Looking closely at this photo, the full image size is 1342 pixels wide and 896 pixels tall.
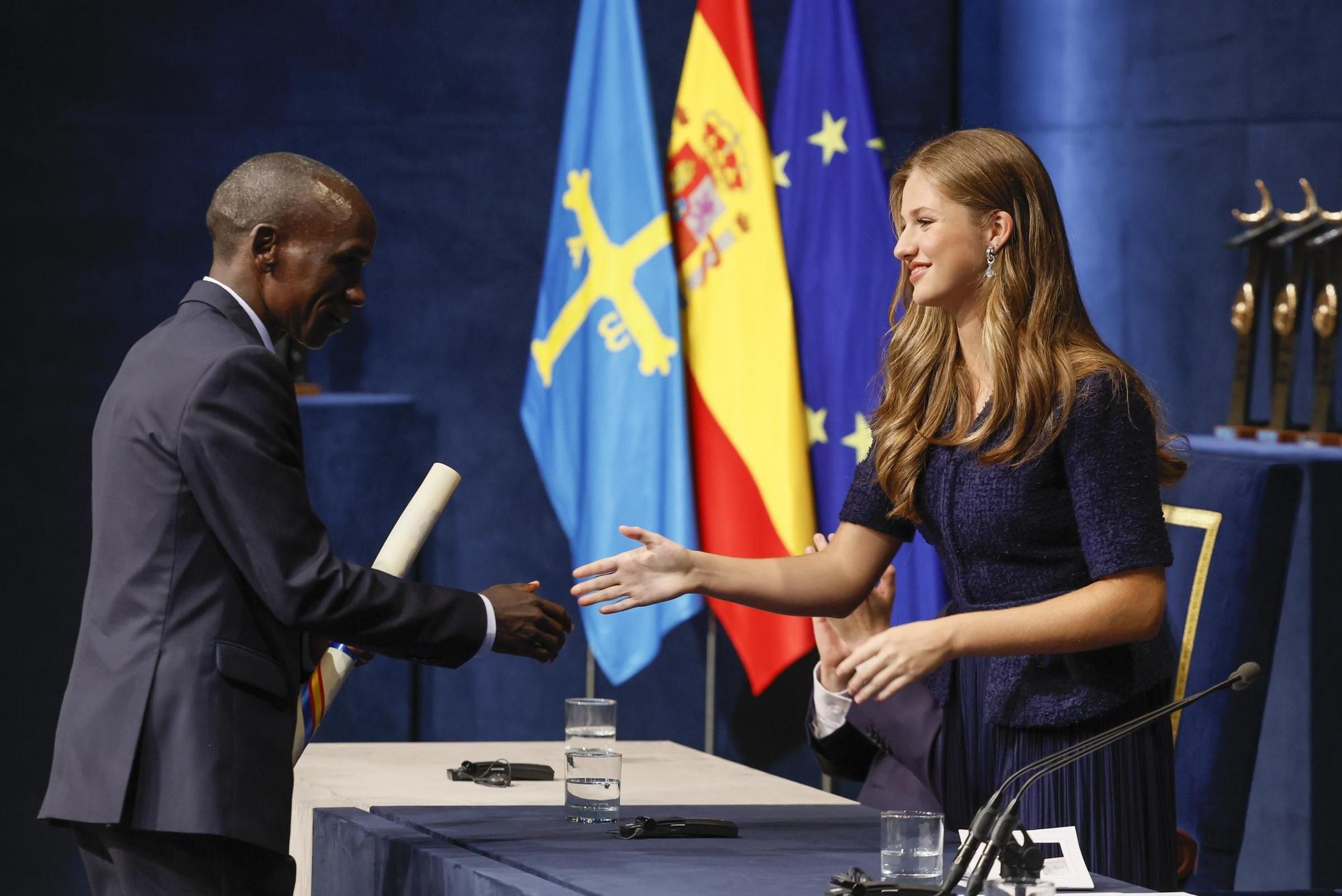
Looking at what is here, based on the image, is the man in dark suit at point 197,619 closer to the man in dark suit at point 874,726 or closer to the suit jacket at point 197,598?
the suit jacket at point 197,598

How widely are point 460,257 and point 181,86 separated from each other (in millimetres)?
880

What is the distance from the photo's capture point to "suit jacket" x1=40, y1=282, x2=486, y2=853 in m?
1.96

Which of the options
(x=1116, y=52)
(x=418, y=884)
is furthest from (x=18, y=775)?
(x=1116, y=52)

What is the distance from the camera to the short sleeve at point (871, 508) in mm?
2709

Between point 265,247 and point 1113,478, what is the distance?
1.15m

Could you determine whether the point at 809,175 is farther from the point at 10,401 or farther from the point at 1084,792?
the point at 1084,792

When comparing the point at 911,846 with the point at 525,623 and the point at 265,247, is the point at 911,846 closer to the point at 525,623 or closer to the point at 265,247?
the point at 525,623

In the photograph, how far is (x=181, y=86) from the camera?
473 cm

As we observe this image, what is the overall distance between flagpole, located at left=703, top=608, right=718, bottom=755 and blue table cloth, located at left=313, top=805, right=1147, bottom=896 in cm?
248

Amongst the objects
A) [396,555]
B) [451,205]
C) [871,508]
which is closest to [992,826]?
[871,508]

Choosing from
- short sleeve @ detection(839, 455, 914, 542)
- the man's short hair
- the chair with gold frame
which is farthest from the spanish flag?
the man's short hair

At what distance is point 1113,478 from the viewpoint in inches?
92.3

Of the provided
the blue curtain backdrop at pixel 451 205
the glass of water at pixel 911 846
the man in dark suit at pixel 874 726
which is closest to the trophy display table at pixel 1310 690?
the blue curtain backdrop at pixel 451 205

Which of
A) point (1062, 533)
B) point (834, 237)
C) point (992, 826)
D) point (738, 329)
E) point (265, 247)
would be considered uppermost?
point (834, 237)
